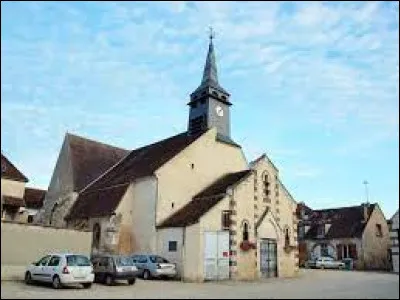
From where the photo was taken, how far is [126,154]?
43.1 meters

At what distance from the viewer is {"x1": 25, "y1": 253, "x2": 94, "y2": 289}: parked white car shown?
19586 mm

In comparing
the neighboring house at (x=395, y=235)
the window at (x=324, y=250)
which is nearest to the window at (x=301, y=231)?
the window at (x=324, y=250)

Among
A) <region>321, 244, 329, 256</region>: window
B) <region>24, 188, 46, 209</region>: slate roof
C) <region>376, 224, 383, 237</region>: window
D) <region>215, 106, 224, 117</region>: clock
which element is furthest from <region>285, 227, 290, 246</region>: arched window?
<region>24, 188, 46, 209</region>: slate roof

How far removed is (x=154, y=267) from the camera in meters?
Answer: 26.1

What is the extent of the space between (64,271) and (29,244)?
16.7ft

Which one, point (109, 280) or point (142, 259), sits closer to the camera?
point (109, 280)

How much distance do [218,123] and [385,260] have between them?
953 inches

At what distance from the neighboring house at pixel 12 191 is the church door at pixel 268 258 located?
14.3 metres

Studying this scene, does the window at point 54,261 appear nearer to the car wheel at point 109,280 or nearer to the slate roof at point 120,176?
the car wheel at point 109,280

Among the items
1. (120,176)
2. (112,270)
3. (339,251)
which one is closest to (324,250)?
(339,251)

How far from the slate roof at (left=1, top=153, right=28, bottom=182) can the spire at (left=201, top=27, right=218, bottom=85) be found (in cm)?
1506

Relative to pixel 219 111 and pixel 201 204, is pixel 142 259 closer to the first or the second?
pixel 201 204

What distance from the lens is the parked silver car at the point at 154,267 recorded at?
2603 centimetres

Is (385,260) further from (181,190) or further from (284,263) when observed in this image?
(181,190)
